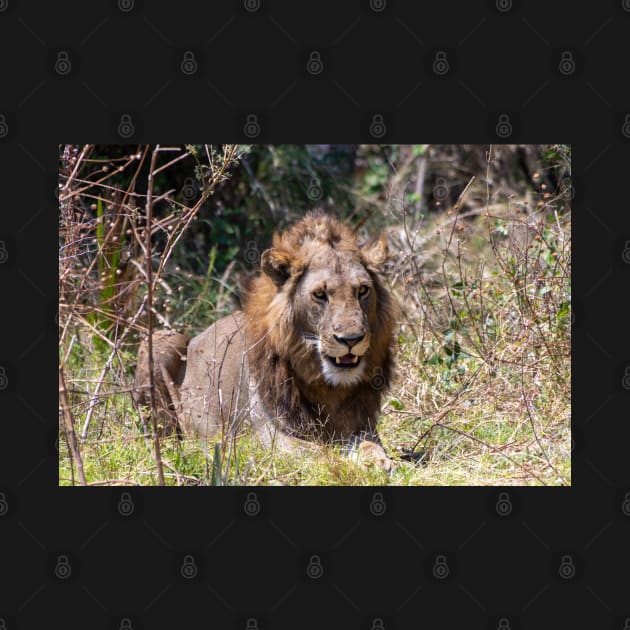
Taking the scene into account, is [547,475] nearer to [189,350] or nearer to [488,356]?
[488,356]

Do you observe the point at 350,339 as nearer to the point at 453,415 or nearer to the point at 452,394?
the point at 453,415

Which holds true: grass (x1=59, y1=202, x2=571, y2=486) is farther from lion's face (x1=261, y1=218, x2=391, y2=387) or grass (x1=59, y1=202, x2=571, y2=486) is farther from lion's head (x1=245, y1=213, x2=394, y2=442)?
lion's face (x1=261, y1=218, x2=391, y2=387)

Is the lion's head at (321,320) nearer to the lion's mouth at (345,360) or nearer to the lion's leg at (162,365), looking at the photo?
the lion's mouth at (345,360)

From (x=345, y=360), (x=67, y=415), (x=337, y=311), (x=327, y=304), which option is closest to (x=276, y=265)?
(x=327, y=304)

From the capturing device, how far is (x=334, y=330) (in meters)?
6.55

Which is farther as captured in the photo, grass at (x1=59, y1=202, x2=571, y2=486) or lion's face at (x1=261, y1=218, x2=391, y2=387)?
lion's face at (x1=261, y1=218, x2=391, y2=387)

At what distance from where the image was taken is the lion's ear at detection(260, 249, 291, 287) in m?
6.93

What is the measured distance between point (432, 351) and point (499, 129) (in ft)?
8.32

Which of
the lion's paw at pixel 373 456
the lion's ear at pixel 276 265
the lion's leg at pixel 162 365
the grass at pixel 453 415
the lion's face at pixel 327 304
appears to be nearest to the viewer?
the grass at pixel 453 415

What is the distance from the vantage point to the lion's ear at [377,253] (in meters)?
7.07

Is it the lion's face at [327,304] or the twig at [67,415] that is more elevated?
the lion's face at [327,304]

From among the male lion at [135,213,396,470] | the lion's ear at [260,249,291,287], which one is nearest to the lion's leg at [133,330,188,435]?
the male lion at [135,213,396,470]

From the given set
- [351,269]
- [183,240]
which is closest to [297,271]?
[351,269]

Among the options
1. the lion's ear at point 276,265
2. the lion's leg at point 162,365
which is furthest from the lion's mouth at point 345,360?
the lion's leg at point 162,365
